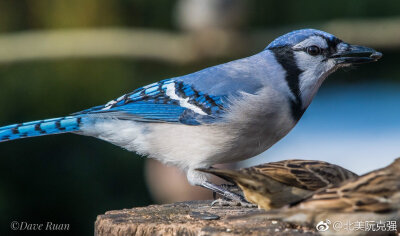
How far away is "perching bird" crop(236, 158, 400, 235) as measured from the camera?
2.06m

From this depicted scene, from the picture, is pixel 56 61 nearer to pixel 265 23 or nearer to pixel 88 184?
pixel 88 184

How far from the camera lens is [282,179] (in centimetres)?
237

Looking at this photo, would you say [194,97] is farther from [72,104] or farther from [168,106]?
[72,104]

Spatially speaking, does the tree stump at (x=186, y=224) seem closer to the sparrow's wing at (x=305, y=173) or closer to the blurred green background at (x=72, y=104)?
the sparrow's wing at (x=305, y=173)

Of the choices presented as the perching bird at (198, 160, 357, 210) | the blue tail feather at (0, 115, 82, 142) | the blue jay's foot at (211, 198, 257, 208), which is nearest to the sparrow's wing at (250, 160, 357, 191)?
the perching bird at (198, 160, 357, 210)

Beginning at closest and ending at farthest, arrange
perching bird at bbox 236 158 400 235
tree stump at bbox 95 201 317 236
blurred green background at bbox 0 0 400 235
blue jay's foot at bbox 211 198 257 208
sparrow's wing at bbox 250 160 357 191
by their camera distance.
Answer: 1. perching bird at bbox 236 158 400 235
2. tree stump at bbox 95 201 317 236
3. sparrow's wing at bbox 250 160 357 191
4. blue jay's foot at bbox 211 198 257 208
5. blurred green background at bbox 0 0 400 235

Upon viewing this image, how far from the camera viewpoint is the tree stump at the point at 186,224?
225cm

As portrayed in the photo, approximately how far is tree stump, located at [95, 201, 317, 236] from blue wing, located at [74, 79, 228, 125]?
1.52 feet

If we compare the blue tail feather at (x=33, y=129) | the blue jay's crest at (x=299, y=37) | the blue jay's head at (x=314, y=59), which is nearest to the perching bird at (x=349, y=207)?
the blue jay's head at (x=314, y=59)

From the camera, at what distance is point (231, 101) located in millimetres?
3004

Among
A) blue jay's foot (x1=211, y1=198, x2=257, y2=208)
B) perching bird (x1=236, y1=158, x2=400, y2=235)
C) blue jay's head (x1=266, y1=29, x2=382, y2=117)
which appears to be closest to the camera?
perching bird (x1=236, y1=158, x2=400, y2=235)

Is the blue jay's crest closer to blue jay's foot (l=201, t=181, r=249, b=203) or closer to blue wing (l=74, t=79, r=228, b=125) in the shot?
blue wing (l=74, t=79, r=228, b=125)

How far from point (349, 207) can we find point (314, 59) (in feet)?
3.58

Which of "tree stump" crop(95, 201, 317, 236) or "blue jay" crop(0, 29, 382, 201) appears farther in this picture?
"blue jay" crop(0, 29, 382, 201)
